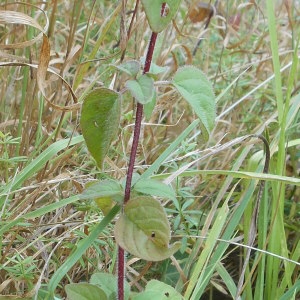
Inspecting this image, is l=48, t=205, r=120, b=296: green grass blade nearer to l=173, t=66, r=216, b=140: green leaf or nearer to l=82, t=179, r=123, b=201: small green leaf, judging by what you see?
l=82, t=179, r=123, b=201: small green leaf

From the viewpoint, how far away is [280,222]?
100 cm

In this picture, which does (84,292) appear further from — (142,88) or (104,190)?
(142,88)

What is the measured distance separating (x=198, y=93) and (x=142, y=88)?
0.07 meters

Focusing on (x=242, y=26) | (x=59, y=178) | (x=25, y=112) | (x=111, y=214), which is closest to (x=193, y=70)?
(x=111, y=214)

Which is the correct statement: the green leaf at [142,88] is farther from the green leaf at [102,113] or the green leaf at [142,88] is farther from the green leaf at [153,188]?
the green leaf at [153,188]

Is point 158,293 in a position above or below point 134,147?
below

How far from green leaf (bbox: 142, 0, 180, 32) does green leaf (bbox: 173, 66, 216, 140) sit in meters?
0.09

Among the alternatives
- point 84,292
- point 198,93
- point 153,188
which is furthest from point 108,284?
point 198,93

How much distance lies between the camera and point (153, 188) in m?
0.74

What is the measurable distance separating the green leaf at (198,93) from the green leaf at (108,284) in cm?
24

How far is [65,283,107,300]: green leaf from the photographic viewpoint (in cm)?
75

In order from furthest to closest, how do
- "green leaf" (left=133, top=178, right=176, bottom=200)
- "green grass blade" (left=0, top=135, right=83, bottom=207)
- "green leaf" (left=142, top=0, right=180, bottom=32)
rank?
"green grass blade" (left=0, top=135, right=83, bottom=207) → "green leaf" (left=133, top=178, right=176, bottom=200) → "green leaf" (left=142, top=0, right=180, bottom=32)

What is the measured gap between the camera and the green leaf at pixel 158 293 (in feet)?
2.62

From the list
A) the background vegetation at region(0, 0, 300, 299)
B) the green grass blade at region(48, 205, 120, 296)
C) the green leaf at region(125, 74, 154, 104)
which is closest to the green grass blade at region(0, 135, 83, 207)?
the background vegetation at region(0, 0, 300, 299)
